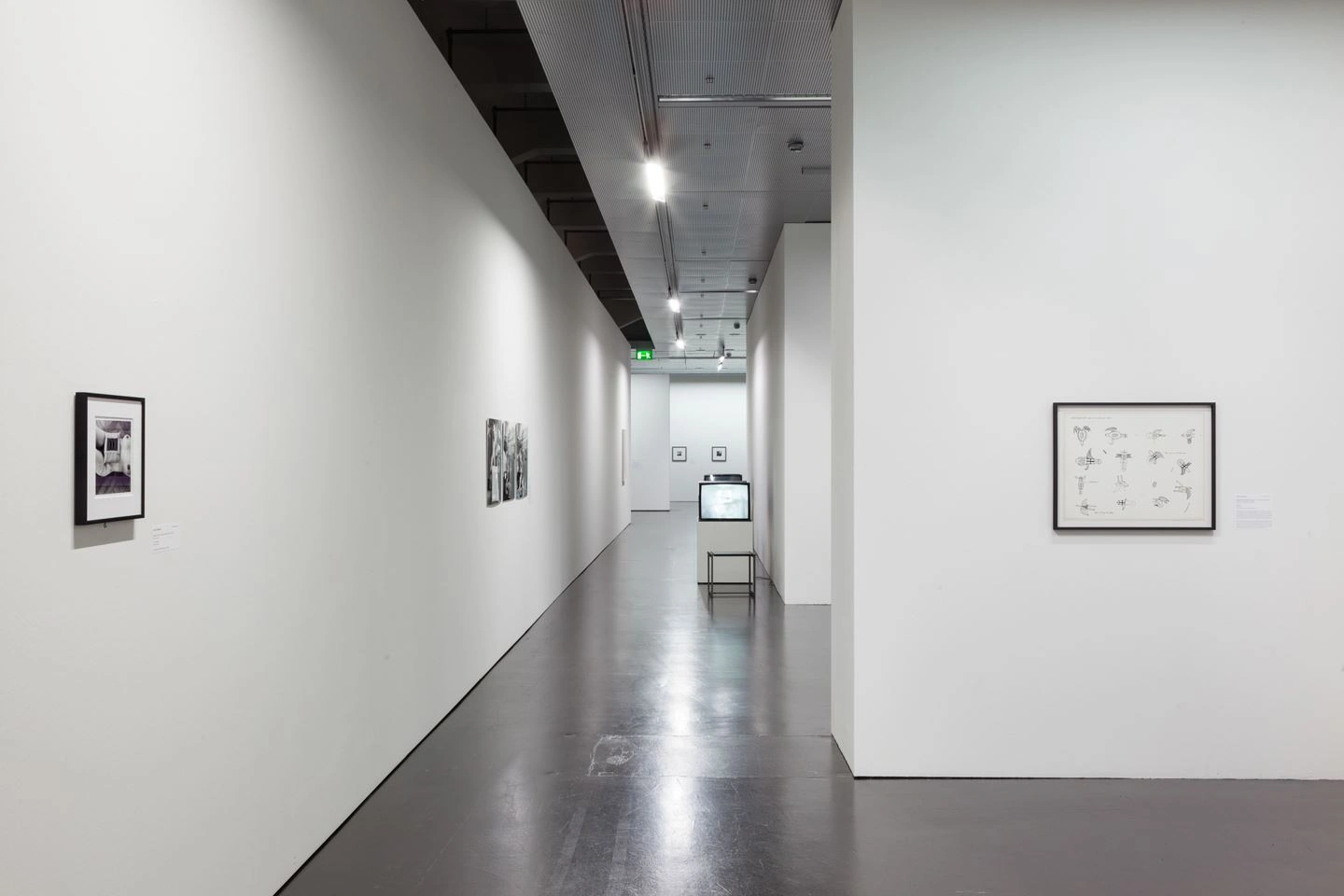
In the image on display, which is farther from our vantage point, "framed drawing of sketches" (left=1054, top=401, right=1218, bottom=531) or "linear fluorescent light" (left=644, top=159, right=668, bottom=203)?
"linear fluorescent light" (left=644, top=159, right=668, bottom=203)

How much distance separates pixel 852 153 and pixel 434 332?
2.64 metres

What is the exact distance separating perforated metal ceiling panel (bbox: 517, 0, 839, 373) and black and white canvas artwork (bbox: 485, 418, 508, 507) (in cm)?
241

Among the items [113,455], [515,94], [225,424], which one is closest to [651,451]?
[515,94]

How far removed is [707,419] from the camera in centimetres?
2683

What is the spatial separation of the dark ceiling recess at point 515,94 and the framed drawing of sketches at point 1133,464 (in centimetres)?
521

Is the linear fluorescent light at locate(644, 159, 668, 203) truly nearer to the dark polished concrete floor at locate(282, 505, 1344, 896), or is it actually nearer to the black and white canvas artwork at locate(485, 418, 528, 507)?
the black and white canvas artwork at locate(485, 418, 528, 507)

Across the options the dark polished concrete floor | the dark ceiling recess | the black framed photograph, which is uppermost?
the dark ceiling recess

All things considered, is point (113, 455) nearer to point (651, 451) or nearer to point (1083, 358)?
point (1083, 358)

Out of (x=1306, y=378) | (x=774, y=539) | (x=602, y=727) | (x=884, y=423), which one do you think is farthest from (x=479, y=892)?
(x=774, y=539)

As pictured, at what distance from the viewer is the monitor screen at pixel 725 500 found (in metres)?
10.5

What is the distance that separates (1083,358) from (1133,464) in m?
0.61

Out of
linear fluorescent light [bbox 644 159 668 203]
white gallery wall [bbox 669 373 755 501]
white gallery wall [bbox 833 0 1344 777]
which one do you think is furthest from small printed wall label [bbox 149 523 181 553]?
white gallery wall [bbox 669 373 755 501]

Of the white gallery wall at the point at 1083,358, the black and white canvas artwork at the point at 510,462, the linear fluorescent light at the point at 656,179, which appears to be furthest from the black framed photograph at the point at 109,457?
the linear fluorescent light at the point at 656,179

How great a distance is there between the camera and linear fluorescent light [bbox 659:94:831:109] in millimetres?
5816
